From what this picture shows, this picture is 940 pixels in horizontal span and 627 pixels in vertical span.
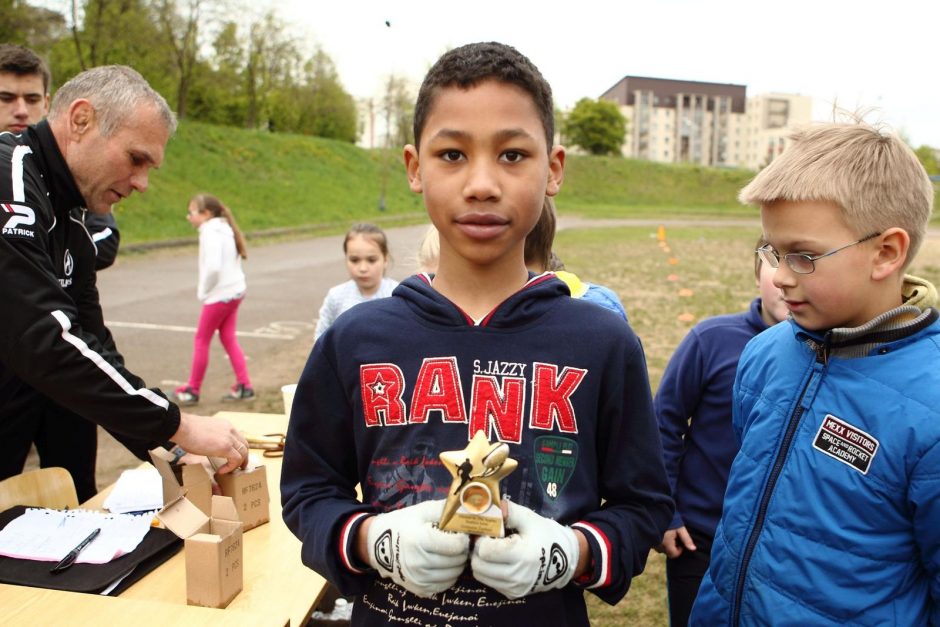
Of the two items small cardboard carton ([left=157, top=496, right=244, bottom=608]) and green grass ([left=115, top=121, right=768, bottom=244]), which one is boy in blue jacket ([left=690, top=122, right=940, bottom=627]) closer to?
small cardboard carton ([left=157, top=496, right=244, bottom=608])

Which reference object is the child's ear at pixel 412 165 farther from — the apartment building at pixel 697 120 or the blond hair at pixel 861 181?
the apartment building at pixel 697 120

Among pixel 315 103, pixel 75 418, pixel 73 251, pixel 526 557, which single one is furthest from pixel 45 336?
pixel 315 103

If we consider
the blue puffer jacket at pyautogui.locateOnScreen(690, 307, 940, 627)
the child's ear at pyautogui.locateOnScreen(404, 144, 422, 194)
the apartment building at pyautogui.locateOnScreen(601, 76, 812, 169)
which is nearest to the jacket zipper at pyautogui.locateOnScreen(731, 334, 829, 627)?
the blue puffer jacket at pyautogui.locateOnScreen(690, 307, 940, 627)

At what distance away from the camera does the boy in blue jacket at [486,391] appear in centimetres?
135

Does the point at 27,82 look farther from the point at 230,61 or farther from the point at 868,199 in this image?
the point at 230,61

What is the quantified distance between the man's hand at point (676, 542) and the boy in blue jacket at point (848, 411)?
692 millimetres

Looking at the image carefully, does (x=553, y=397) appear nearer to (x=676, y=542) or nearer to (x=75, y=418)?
(x=676, y=542)

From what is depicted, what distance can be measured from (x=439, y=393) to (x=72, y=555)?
1445 millimetres

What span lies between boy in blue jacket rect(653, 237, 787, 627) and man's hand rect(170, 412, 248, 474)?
4.81 ft

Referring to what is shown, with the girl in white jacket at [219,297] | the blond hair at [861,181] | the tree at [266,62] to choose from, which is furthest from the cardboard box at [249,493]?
the tree at [266,62]

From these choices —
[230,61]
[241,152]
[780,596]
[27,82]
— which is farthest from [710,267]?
[230,61]

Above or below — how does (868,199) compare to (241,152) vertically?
below

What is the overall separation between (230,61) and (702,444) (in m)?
39.9

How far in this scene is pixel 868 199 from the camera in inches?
62.7
